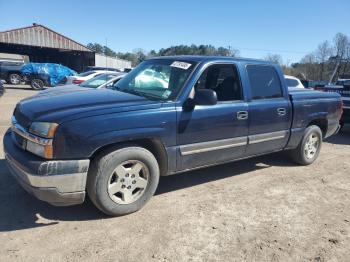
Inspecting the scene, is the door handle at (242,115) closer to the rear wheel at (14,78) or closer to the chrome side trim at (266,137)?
the chrome side trim at (266,137)

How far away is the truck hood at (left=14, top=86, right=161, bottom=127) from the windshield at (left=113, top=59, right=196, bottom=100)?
260 mm

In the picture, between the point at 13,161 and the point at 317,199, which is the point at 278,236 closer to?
the point at 317,199

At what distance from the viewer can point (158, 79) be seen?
472cm

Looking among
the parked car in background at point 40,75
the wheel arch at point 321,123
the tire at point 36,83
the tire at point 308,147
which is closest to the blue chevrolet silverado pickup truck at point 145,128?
the tire at point 308,147

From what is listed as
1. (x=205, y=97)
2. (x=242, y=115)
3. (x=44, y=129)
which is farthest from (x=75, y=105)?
(x=242, y=115)

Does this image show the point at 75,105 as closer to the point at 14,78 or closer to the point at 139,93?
the point at 139,93

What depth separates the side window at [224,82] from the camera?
486 cm

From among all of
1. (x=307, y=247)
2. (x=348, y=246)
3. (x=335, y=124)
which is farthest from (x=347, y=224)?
(x=335, y=124)

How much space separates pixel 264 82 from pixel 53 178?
347 centimetres

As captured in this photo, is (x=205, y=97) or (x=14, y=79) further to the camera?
(x=14, y=79)

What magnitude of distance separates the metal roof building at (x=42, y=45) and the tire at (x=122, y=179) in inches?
1476

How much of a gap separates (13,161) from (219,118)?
2.52 metres

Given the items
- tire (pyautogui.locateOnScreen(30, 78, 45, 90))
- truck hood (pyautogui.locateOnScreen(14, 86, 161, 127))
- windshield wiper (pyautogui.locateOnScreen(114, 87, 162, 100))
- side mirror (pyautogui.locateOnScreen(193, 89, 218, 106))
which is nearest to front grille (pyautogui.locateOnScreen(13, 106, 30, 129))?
truck hood (pyautogui.locateOnScreen(14, 86, 161, 127))

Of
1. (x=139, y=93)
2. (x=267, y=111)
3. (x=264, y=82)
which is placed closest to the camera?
(x=139, y=93)
